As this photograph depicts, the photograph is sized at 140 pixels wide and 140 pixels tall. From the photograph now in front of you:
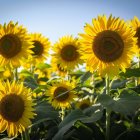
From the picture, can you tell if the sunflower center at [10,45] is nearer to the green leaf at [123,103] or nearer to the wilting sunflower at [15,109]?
the wilting sunflower at [15,109]

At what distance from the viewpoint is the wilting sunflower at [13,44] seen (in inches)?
187

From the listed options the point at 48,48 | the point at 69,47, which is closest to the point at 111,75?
the point at 69,47

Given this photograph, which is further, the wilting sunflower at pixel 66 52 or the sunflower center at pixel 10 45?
the wilting sunflower at pixel 66 52

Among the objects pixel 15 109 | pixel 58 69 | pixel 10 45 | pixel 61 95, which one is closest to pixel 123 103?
pixel 15 109

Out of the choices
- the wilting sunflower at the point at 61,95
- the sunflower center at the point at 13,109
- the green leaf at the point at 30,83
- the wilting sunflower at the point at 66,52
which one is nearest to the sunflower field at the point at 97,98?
the sunflower center at the point at 13,109

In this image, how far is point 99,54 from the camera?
4.09 m

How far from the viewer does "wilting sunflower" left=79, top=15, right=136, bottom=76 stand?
397 centimetres

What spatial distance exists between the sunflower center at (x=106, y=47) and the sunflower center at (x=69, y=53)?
206cm

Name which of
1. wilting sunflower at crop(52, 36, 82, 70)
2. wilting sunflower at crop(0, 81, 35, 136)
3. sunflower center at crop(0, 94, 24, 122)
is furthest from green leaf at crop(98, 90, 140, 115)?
wilting sunflower at crop(52, 36, 82, 70)

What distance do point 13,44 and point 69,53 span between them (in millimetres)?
1564

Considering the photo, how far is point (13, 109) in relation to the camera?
12.9ft

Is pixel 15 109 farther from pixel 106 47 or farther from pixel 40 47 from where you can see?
pixel 40 47

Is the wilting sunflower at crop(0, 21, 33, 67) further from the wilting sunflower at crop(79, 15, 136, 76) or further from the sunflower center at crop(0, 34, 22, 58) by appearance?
the wilting sunflower at crop(79, 15, 136, 76)

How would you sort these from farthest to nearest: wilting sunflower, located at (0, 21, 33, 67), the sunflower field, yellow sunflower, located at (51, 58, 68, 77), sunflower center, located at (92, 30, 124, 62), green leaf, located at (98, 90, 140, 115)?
yellow sunflower, located at (51, 58, 68, 77), wilting sunflower, located at (0, 21, 33, 67), sunflower center, located at (92, 30, 124, 62), the sunflower field, green leaf, located at (98, 90, 140, 115)
